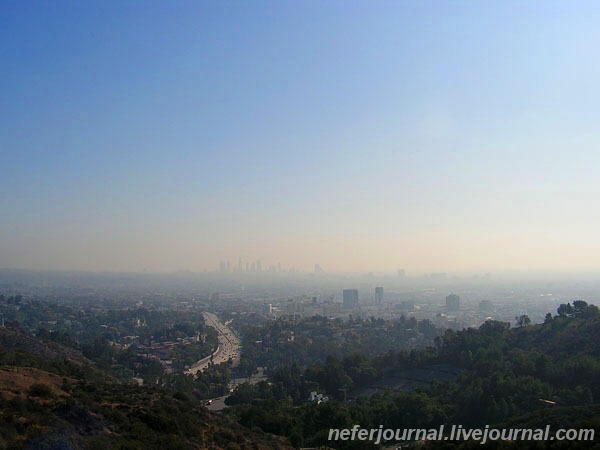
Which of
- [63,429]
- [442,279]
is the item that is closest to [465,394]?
[63,429]

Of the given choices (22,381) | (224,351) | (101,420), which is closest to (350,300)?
(224,351)

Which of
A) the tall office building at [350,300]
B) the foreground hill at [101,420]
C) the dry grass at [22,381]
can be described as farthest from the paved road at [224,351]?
the tall office building at [350,300]

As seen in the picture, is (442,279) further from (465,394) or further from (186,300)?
(465,394)

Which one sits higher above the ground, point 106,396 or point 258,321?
point 106,396

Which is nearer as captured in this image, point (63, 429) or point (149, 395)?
point (63, 429)

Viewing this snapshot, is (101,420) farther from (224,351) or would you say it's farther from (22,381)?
(224,351)

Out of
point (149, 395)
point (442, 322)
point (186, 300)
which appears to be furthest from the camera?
point (186, 300)

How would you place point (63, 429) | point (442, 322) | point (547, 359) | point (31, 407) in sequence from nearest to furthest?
1. point (63, 429)
2. point (31, 407)
3. point (547, 359)
4. point (442, 322)

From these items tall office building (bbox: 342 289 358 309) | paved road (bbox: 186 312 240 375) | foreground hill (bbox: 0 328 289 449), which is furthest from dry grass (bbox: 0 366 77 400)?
tall office building (bbox: 342 289 358 309)
